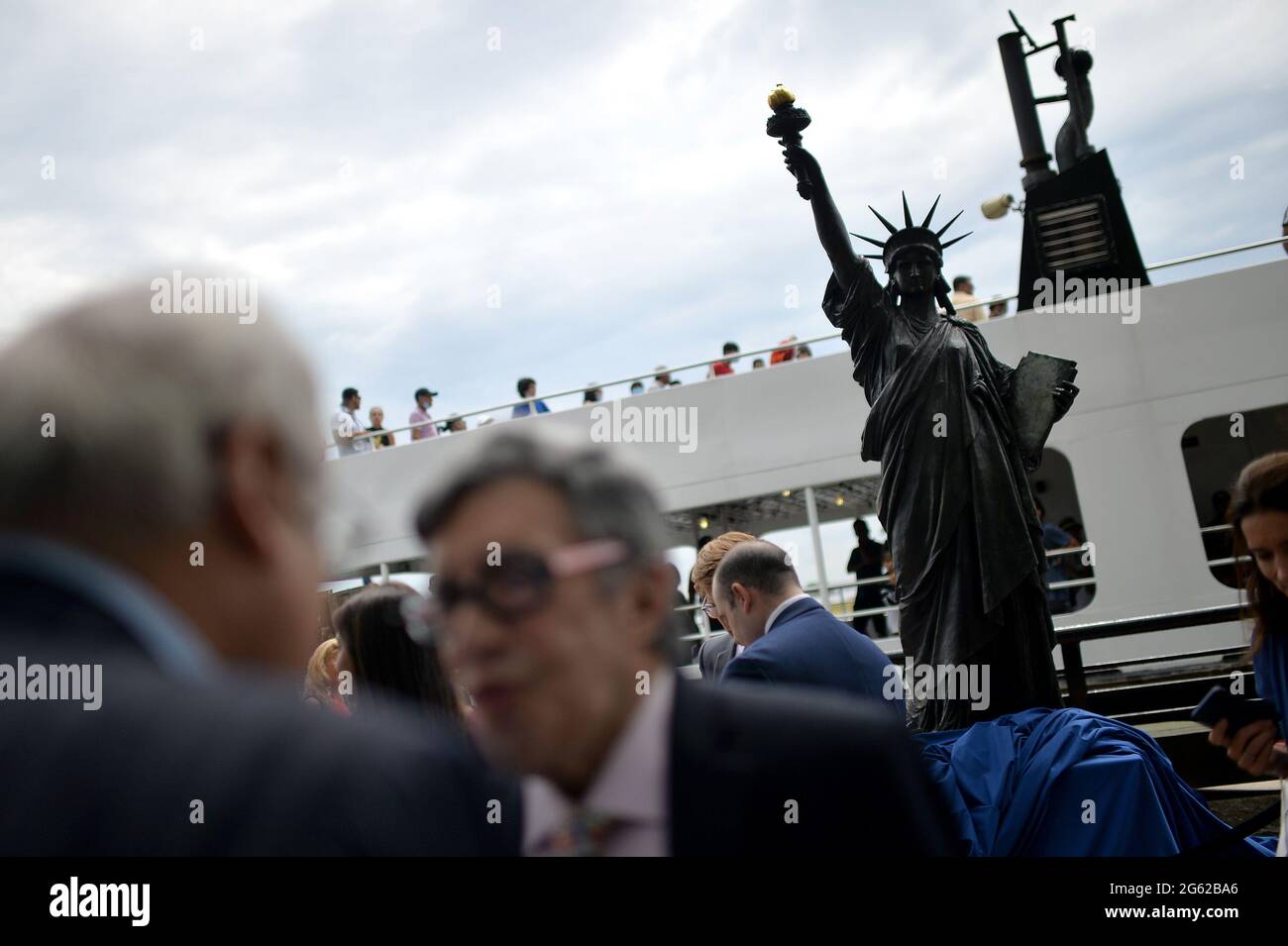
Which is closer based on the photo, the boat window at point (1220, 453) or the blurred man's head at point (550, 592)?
the blurred man's head at point (550, 592)

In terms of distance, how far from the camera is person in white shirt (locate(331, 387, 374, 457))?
1605 mm

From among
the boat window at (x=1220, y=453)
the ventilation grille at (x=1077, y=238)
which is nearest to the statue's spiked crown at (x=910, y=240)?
the ventilation grille at (x=1077, y=238)

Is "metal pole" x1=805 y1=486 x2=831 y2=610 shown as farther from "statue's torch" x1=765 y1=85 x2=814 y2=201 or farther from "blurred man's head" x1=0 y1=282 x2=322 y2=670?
"blurred man's head" x1=0 y1=282 x2=322 y2=670

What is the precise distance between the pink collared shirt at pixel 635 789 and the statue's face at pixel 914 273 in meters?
2.27

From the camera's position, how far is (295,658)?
0.71 meters

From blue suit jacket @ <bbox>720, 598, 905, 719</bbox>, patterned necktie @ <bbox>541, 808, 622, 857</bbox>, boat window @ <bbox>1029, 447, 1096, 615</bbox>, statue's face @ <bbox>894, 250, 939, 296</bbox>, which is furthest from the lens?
boat window @ <bbox>1029, 447, 1096, 615</bbox>

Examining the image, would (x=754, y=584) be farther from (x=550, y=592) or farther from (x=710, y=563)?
(x=550, y=592)

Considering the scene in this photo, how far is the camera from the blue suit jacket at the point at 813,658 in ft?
7.02

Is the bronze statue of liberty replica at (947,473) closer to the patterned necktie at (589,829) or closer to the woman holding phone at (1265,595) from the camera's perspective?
the woman holding phone at (1265,595)

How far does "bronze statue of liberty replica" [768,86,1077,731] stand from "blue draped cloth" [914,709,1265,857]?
164 millimetres

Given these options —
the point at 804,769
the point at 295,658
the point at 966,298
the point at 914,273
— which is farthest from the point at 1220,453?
the point at 295,658

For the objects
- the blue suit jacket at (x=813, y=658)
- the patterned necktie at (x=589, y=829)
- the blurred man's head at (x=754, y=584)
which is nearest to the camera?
the patterned necktie at (x=589, y=829)

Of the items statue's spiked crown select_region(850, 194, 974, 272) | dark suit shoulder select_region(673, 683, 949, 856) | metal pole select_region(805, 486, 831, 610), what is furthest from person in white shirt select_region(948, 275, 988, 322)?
dark suit shoulder select_region(673, 683, 949, 856)

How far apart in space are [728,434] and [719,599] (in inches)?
120
